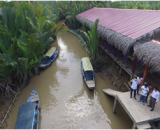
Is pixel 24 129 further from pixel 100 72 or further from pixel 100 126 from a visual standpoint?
pixel 100 72

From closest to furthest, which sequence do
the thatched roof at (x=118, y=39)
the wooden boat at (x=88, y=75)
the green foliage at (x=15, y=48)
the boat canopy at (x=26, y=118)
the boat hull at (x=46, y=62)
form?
the boat canopy at (x=26, y=118)
the thatched roof at (x=118, y=39)
the green foliage at (x=15, y=48)
the wooden boat at (x=88, y=75)
the boat hull at (x=46, y=62)

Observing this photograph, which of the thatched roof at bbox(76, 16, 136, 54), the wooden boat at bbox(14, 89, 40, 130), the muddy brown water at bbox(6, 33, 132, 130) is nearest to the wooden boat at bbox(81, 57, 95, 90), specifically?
the muddy brown water at bbox(6, 33, 132, 130)

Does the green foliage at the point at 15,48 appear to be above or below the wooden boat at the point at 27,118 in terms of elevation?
above

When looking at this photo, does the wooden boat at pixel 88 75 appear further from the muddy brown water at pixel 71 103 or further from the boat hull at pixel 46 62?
the boat hull at pixel 46 62

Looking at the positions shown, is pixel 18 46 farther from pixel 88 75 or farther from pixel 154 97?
pixel 154 97

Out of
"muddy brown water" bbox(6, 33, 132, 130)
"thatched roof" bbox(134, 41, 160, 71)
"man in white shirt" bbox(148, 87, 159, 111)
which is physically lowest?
"muddy brown water" bbox(6, 33, 132, 130)

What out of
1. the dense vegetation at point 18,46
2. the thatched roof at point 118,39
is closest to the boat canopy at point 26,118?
the dense vegetation at point 18,46

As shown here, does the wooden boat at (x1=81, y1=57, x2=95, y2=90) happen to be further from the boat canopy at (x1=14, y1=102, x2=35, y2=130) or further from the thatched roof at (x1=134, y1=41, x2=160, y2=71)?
the boat canopy at (x1=14, y1=102, x2=35, y2=130)
